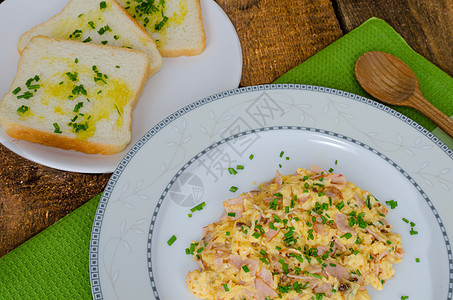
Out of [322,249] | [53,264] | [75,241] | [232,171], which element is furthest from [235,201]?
[53,264]

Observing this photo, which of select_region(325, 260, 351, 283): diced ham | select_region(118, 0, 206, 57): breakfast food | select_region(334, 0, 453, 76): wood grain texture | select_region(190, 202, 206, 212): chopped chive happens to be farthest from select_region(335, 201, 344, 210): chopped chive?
select_region(334, 0, 453, 76): wood grain texture

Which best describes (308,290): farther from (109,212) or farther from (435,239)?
(109,212)

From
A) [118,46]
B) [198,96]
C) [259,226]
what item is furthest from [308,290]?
[118,46]

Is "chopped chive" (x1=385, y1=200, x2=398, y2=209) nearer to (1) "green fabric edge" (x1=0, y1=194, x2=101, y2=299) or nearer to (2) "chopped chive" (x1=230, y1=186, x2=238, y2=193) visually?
(2) "chopped chive" (x1=230, y1=186, x2=238, y2=193)

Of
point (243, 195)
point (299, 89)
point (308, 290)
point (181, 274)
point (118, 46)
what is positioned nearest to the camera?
point (308, 290)

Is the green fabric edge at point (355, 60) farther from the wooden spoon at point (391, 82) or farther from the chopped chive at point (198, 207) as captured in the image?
the chopped chive at point (198, 207)

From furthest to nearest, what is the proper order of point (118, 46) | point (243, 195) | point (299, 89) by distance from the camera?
point (118, 46) < point (299, 89) < point (243, 195)

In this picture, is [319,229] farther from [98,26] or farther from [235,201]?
[98,26]
